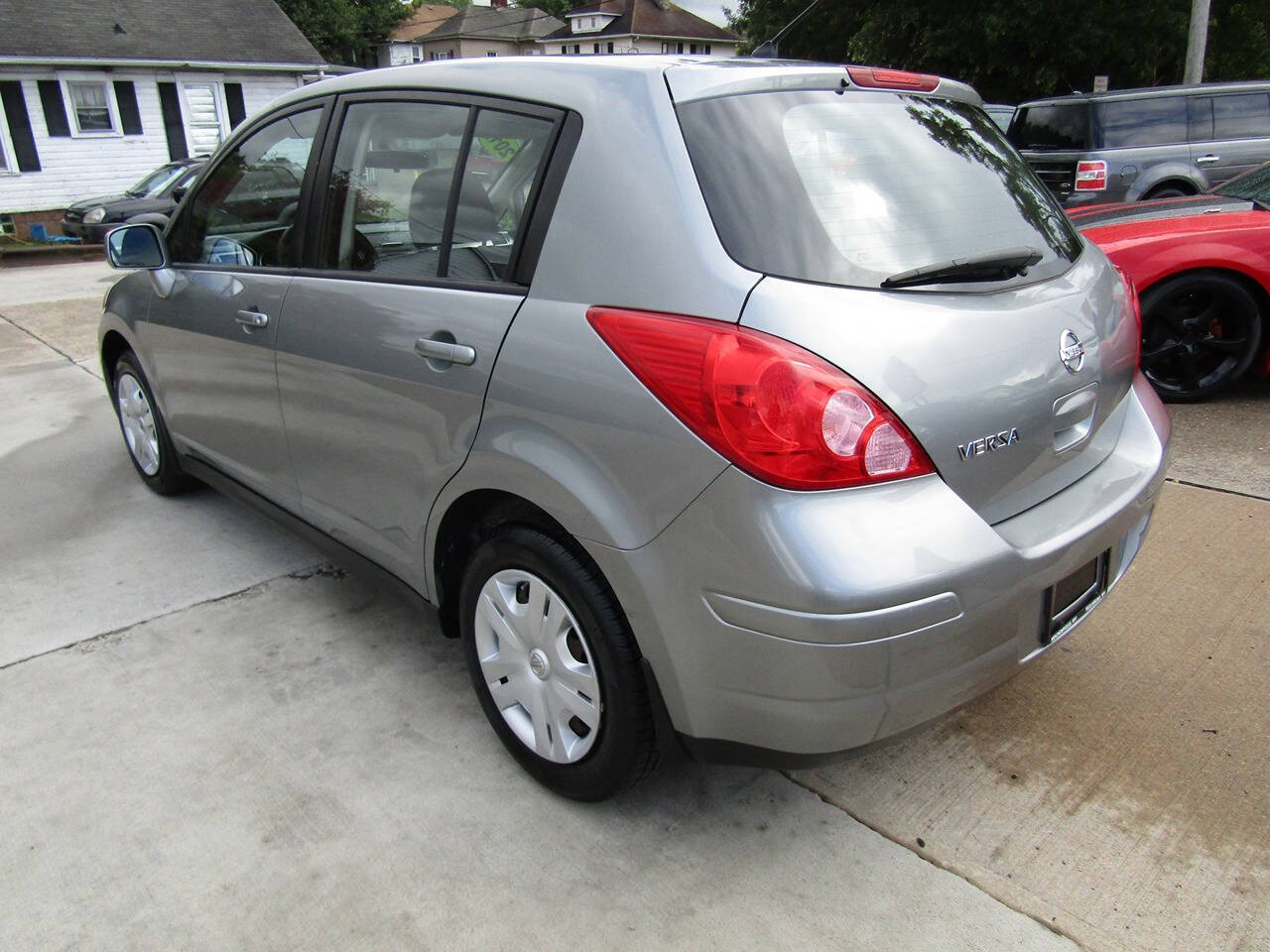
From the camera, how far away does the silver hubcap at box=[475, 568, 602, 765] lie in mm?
2346

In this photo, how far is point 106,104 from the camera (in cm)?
2309

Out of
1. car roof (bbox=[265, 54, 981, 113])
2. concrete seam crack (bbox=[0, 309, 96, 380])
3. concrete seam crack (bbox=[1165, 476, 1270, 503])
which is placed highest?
car roof (bbox=[265, 54, 981, 113])

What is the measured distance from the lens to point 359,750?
9.18 ft

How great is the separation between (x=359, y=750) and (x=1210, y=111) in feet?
35.7

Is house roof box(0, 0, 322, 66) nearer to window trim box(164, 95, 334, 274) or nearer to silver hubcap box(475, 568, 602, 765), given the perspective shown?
window trim box(164, 95, 334, 274)

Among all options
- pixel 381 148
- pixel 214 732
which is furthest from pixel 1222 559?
pixel 214 732

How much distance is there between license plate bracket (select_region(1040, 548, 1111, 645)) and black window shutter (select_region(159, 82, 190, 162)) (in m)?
25.9

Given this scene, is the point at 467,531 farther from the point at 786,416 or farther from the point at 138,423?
the point at 138,423

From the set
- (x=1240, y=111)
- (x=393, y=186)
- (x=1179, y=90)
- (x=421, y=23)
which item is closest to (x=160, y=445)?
(x=393, y=186)

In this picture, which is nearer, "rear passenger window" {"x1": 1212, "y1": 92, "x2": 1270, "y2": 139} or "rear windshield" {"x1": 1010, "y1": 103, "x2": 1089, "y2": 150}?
"rear passenger window" {"x1": 1212, "y1": 92, "x2": 1270, "y2": 139}

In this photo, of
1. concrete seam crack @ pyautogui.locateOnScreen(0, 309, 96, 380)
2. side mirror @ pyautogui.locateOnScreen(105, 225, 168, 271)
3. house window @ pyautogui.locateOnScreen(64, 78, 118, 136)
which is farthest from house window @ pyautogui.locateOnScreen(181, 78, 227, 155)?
side mirror @ pyautogui.locateOnScreen(105, 225, 168, 271)

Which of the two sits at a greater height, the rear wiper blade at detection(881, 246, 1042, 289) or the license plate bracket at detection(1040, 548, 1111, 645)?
the rear wiper blade at detection(881, 246, 1042, 289)

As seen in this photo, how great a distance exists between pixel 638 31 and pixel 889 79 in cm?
8126

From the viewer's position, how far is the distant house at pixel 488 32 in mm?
80375
